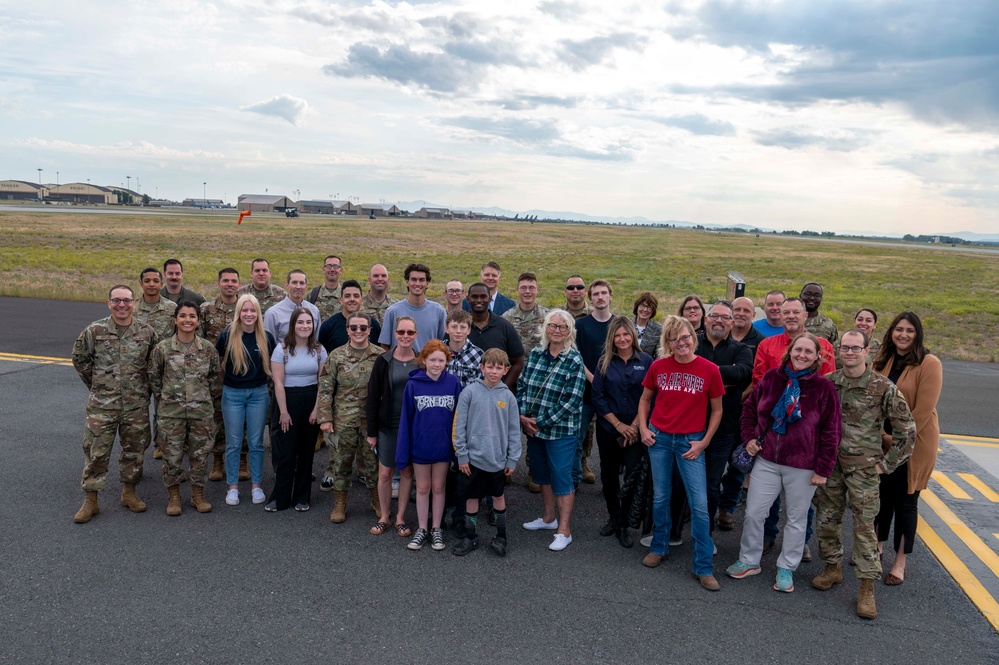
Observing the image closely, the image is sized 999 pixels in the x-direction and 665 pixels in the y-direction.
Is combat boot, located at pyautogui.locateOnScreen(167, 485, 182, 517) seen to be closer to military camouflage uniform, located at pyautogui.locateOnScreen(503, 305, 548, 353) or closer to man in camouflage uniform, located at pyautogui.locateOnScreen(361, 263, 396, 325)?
man in camouflage uniform, located at pyautogui.locateOnScreen(361, 263, 396, 325)

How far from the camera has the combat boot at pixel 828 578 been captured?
4938mm

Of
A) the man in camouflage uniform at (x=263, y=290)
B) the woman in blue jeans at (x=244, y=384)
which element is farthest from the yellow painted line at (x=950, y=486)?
the man in camouflage uniform at (x=263, y=290)

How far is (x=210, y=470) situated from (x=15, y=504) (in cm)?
A: 170

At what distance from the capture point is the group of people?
15.9 feet

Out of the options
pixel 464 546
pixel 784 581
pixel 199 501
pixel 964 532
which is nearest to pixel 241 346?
pixel 199 501

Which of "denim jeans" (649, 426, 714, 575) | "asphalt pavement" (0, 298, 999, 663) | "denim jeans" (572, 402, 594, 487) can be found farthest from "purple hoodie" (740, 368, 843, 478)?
"denim jeans" (572, 402, 594, 487)

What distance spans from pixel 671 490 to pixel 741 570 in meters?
0.78

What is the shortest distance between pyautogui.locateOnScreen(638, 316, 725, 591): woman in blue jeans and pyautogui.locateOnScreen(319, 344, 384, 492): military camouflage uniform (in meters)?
2.46

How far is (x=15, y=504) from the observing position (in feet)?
19.2

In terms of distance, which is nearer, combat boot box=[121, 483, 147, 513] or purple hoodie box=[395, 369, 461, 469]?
purple hoodie box=[395, 369, 461, 469]

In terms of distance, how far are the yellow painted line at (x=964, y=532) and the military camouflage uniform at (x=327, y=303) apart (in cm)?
688

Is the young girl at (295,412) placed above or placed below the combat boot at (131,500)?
above

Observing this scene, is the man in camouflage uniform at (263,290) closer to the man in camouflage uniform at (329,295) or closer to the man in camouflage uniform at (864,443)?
the man in camouflage uniform at (329,295)

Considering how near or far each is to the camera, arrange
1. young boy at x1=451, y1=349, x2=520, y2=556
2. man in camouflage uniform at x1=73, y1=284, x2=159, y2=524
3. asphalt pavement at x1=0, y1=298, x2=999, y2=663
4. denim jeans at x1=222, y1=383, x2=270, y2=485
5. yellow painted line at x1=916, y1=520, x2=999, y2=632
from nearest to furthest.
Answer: asphalt pavement at x1=0, y1=298, x2=999, y2=663 < yellow painted line at x1=916, y1=520, x2=999, y2=632 < young boy at x1=451, y1=349, x2=520, y2=556 < man in camouflage uniform at x1=73, y1=284, x2=159, y2=524 < denim jeans at x1=222, y1=383, x2=270, y2=485
